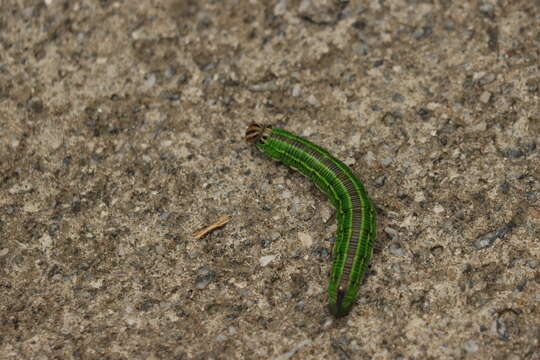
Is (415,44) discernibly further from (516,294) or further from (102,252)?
(102,252)

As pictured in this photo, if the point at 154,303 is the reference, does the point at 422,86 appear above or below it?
above

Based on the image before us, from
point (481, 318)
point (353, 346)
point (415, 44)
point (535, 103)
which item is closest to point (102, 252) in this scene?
point (353, 346)

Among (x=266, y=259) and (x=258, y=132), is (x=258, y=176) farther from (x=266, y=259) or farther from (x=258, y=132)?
(x=266, y=259)

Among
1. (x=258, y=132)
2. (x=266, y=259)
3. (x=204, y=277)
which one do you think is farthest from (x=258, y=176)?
(x=204, y=277)

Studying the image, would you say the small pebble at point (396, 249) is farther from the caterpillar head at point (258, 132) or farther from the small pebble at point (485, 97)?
the small pebble at point (485, 97)

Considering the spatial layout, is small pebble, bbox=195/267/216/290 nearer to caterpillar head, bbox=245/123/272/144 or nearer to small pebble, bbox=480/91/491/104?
caterpillar head, bbox=245/123/272/144

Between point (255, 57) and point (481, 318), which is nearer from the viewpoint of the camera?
point (481, 318)
